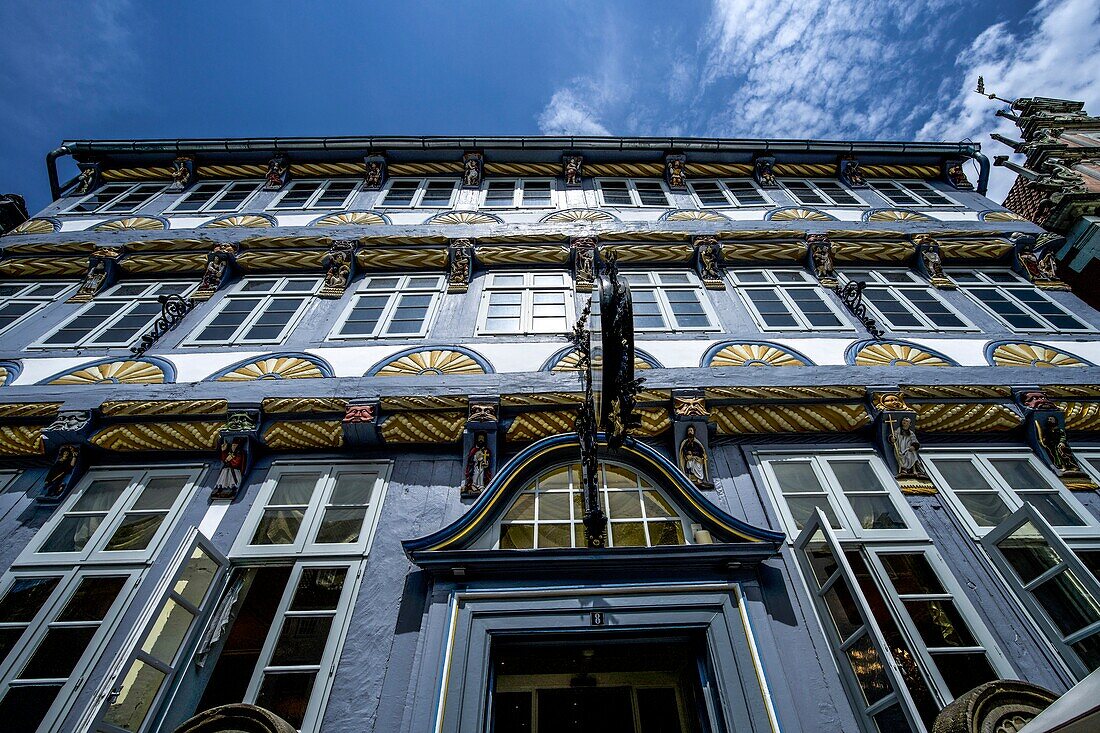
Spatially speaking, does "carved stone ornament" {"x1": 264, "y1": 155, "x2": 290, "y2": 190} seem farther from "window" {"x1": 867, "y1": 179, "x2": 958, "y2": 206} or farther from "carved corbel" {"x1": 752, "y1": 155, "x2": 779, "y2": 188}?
"window" {"x1": 867, "y1": 179, "x2": 958, "y2": 206}

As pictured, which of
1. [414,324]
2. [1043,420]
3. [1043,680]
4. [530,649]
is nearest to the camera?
[1043,680]

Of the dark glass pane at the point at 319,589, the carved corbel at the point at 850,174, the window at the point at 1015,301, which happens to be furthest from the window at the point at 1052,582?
the carved corbel at the point at 850,174

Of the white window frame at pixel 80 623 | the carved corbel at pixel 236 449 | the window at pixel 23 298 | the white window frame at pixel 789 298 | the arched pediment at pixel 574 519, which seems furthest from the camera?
the window at pixel 23 298

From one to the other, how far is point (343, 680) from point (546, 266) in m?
A: 6.97

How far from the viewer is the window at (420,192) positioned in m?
11.7

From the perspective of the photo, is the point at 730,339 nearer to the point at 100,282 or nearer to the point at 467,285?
the point at 467,285

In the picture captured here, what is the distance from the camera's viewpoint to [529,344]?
25.7 feet

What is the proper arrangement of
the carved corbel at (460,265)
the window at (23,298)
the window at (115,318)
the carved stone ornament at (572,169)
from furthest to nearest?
the carved stone ornament at (572,169)
the carved corbel at (460,265)
the window at (23,298)
the window at (115,318)

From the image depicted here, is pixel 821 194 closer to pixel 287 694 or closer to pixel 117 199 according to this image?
pixel 287 694

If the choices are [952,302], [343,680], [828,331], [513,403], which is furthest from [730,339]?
[343,680]

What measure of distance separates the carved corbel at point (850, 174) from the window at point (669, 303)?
5.80 meters

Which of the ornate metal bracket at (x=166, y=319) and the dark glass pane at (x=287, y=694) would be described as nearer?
the dark glass pane at (x=287, y=694)

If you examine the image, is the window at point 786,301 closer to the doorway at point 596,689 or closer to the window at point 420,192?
the doorway at point 596,689

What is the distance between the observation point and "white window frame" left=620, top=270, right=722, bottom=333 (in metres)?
8.24
